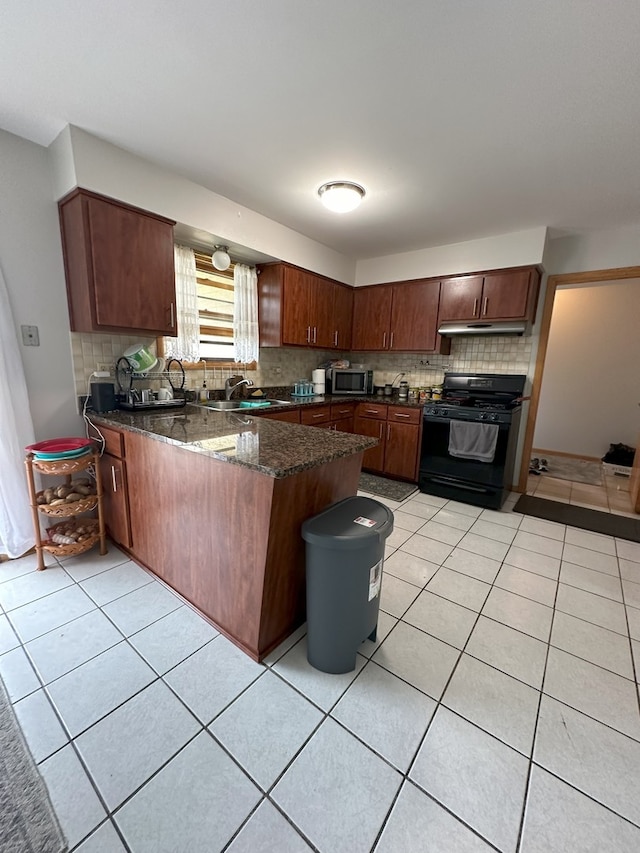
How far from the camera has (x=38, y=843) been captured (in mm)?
929

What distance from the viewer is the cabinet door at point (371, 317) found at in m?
4.08

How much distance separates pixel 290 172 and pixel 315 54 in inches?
36.1

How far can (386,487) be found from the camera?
12.0 feet

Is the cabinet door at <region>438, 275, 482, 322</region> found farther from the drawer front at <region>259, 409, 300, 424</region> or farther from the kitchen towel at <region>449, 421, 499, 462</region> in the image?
the drawer front at <region>259, 409, 300, 424</region>

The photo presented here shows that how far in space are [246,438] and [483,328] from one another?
2.78m

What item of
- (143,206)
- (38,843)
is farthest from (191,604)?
(143,206)

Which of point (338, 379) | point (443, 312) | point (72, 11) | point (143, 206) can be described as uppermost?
point (72, 11)

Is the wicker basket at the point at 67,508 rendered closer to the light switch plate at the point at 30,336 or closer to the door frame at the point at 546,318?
the light switch plate at the point at 30,336

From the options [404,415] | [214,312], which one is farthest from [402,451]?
[214,312]

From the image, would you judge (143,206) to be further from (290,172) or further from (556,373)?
(556,373)

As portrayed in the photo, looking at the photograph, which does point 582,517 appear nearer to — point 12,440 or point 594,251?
point 594,251

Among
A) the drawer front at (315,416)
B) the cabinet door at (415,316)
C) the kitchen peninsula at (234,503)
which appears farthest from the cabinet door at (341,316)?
the kitchen peninsula at (234,503)

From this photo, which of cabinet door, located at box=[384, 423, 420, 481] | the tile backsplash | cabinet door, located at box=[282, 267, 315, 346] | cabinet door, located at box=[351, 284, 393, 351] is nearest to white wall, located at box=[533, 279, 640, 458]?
the tile backsplash

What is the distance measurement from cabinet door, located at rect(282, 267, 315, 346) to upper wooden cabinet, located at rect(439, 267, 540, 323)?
139cm
